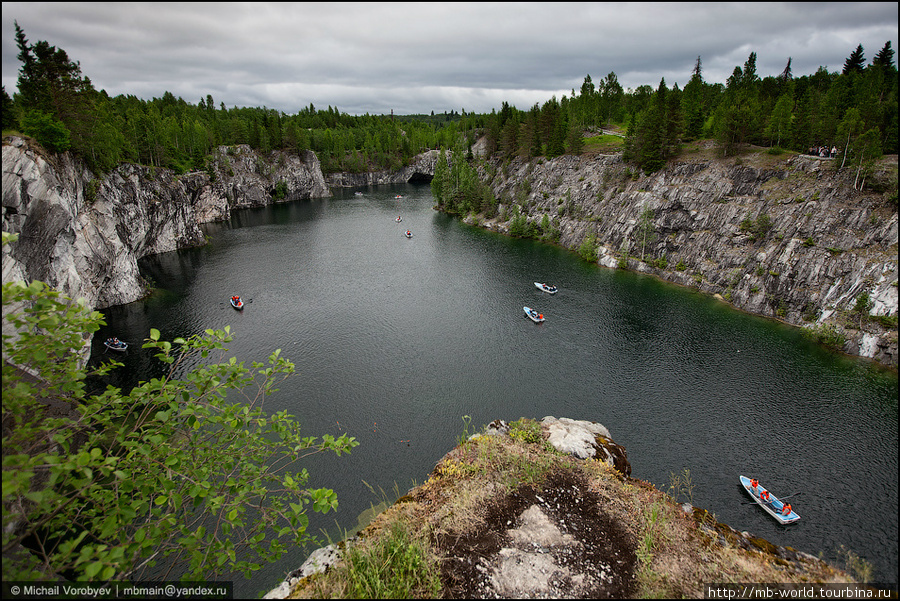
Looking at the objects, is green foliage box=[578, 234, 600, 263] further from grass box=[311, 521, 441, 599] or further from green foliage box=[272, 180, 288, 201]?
green foliage box=[272, 180, 288, 201]

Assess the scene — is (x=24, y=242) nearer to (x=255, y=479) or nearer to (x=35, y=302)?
(x=35, y=302)

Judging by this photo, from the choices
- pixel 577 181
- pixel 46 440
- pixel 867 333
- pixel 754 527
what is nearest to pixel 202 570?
pixel 46 440

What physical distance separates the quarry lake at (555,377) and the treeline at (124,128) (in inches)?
A: 868

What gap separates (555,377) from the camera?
41.3 m

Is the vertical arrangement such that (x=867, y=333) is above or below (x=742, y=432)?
above

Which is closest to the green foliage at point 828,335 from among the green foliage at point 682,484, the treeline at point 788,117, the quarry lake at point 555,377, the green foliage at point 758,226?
the quarry lake at point 555,377

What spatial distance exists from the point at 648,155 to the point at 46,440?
301 ft

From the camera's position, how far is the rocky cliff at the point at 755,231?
4369 centimetres

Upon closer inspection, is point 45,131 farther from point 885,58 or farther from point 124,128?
point 885,58

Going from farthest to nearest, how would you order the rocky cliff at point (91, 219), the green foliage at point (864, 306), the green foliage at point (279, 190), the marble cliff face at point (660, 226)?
the green foliage at point (279, 190), the green foliage at point (864, 306), the marble cliff face at point (660, 226), the rocky cliff at point (91, 219)

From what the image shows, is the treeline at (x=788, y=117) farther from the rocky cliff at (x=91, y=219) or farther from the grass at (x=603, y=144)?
the rocky cliff at (x=91, y=219)

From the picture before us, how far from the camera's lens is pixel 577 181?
3752 inches

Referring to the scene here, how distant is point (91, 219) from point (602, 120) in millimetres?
134214

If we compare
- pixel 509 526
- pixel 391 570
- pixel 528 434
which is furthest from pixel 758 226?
pixel 391 570
